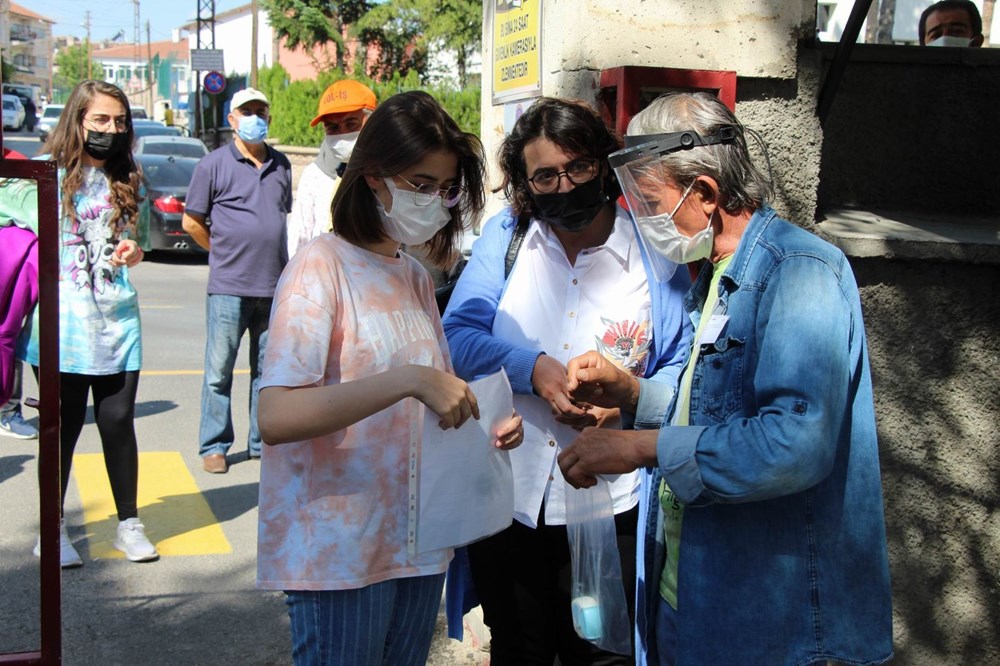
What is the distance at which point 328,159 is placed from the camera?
18.9 ft

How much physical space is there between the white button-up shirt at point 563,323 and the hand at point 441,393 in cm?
66

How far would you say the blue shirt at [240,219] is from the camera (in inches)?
240

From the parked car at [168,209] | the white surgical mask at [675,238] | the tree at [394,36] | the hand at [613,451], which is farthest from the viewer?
the tree at [394,36]

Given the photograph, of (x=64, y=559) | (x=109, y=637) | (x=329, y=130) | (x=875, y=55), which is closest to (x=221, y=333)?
(x=329, y=130)

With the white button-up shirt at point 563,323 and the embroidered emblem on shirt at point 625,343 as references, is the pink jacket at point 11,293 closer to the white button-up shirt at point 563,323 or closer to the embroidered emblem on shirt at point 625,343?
the white button-up shirt at point 563,323

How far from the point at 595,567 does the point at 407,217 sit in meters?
1.01

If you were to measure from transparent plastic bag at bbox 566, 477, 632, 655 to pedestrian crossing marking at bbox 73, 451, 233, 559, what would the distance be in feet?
9.02

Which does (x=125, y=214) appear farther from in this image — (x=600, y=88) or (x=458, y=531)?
(x=458, y=531)

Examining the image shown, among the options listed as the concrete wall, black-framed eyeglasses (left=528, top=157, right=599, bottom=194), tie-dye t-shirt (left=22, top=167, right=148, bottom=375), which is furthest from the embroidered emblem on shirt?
tie-dye t-shirt (left=22, top=167, right=148, bottom=375)

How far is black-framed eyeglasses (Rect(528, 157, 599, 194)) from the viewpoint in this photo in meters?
2.73

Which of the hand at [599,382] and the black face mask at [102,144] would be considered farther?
the black face mask at [102,144]

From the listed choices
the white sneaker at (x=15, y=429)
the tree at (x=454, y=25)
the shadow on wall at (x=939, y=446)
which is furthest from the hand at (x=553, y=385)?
the tree at (x=454, y=25)

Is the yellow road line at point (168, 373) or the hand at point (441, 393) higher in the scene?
the hand at point (441, 393)

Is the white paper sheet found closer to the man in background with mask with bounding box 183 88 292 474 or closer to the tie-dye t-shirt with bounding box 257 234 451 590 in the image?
the tie-dye t-shirt with bounding box 257 234 451 590
